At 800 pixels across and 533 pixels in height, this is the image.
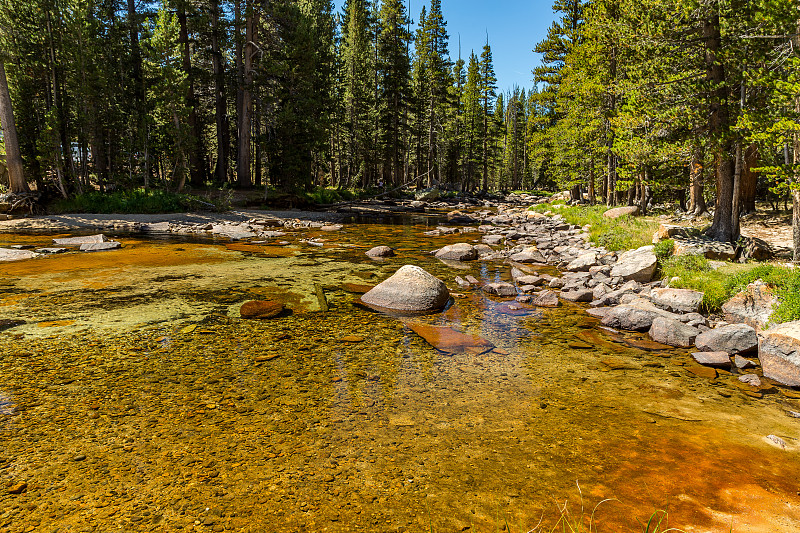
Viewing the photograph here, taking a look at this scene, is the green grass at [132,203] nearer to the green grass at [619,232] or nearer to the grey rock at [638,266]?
the green grass at [619,232]

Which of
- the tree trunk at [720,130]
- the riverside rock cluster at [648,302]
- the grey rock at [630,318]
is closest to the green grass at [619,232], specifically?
the riverside rock cluster at [648,302]

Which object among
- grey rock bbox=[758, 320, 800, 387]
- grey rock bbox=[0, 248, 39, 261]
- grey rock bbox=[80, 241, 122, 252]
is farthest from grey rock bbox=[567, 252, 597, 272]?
grey rock bbox=[0, 248, 39, 261]

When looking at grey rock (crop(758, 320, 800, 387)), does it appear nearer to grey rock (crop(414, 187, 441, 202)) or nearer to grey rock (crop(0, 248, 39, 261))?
grey rock (crop(0, 248, 39, 261))

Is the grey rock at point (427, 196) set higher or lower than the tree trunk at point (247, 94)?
lower

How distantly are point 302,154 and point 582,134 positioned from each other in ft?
53.3

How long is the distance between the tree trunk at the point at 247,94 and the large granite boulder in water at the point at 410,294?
70.5ft

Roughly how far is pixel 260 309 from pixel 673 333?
267 inches

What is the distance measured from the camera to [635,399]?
471cm

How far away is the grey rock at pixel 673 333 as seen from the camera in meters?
6.32

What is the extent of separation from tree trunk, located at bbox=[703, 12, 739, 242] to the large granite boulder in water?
8.09 metres

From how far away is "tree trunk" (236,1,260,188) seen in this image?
81.9 ft

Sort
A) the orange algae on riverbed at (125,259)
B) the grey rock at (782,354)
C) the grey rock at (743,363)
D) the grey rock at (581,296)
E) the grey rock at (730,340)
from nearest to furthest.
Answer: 1. the grey rock at (782,354)
2. the grey rock at (743,363)
3. the grey rock at (730,340)
4. the grey rock at (581,296)
5. the orange algae on riverbed at (125,259)

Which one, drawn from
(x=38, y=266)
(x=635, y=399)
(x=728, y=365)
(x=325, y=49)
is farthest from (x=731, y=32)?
(x=325, y=49)

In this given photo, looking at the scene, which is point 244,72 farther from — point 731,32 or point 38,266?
point 731,32
